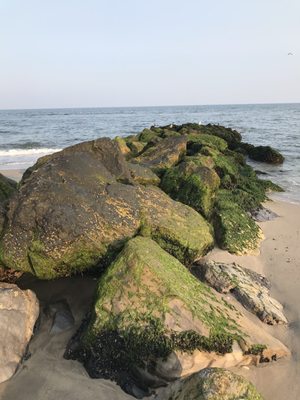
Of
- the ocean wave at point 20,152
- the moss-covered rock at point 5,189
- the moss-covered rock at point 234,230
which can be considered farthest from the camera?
the ocean wave at point 20,152

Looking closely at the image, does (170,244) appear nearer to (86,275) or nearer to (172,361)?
(86,275)

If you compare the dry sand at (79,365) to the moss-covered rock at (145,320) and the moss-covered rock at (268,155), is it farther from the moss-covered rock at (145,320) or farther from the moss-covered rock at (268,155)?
the moss-covered rock at (268,155)

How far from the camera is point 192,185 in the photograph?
7281 mm

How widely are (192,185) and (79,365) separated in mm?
4379

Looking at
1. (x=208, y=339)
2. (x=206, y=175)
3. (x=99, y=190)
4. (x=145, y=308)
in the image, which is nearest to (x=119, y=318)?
(x=145, y=308)

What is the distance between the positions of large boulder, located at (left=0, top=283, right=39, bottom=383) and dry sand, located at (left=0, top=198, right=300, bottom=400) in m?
0.10

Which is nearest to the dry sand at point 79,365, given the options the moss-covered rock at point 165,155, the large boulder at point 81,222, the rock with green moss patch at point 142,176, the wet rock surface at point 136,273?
the wet rock surface at point 136,273

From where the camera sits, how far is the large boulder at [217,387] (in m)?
2.59

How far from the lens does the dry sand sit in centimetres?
335

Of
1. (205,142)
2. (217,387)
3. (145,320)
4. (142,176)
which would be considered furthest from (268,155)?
(217,387)

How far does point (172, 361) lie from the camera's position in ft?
11.1

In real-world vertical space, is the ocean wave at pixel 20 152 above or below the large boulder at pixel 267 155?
below

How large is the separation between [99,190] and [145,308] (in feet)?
6.34

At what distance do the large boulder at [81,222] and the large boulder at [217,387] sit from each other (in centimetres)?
210
